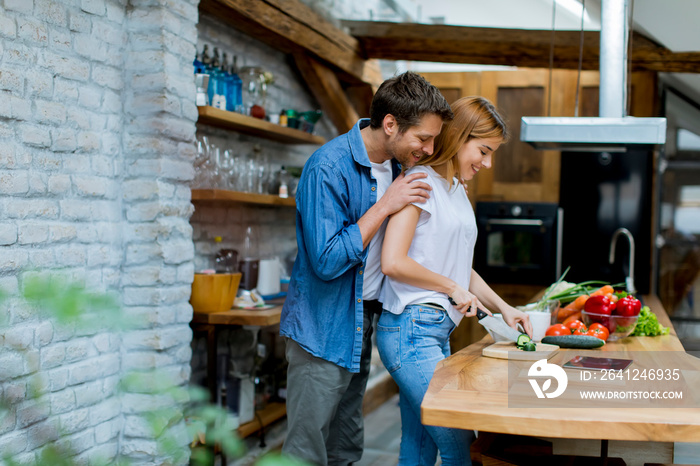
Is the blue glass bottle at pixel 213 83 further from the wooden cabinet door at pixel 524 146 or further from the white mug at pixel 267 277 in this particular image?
the wooden cabinet door at pixel 524 146

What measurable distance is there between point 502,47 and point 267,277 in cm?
228

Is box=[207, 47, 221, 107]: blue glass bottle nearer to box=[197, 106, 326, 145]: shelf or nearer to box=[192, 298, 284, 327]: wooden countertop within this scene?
box=[197, 106, 326, 145]: shelf

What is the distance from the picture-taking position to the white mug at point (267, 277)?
375 cm

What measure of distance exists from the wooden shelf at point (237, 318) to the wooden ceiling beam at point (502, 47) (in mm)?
2371

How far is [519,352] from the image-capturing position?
6.55 ft

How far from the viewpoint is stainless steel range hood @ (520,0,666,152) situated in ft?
9.07

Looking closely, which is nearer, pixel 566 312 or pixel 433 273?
pixel 433 273

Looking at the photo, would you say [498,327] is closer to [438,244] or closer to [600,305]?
[438,244]

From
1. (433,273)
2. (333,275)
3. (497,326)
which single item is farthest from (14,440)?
(497,326)

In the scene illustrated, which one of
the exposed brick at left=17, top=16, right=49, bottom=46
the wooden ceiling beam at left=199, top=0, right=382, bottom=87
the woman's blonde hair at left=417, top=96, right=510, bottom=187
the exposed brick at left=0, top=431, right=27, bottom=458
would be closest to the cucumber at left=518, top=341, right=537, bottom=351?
the woman's blonde hair at left=417, top=96, right=510, bottom=187

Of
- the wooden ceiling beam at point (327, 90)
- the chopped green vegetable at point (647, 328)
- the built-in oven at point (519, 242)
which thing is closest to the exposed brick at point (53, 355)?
the chopped green vegetable at point (647, 328)

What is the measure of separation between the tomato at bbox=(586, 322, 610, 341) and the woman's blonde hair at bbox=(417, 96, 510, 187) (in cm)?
81

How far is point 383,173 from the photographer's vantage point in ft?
7.02

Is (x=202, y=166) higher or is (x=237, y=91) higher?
(x=237, y=91)
